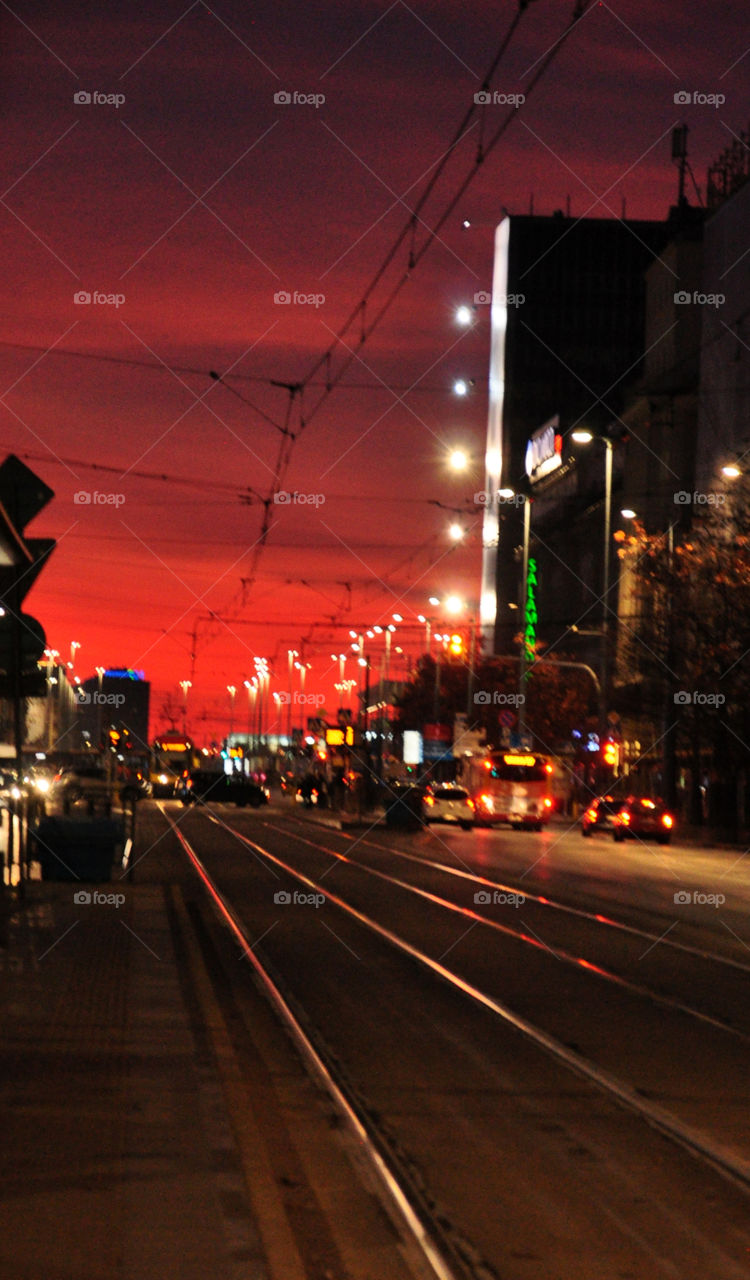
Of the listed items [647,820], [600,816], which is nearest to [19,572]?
[647,820]

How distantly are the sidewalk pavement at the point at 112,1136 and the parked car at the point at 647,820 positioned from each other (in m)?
39.7

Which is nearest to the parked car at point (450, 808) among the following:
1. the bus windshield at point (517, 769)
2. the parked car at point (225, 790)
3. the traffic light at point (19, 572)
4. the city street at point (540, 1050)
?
the bus windshield at point (517, 769)

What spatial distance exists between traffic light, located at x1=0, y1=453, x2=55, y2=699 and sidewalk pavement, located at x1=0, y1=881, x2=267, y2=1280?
10.8ft

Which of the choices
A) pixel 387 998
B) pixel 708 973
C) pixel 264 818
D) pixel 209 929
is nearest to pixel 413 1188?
pixel 387 998

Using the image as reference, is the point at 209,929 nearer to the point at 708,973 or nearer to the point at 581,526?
the point at 708,973

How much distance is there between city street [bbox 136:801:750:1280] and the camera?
677 cm

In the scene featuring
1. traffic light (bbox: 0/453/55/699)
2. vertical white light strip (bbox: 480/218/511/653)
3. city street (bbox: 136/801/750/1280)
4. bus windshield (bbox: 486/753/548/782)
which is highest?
vertical white light strip (bbox: 480/218/511/653)

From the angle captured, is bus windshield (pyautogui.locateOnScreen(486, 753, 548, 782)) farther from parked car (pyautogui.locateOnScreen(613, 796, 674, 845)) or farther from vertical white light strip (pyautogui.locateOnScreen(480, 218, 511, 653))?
vertical white light strip (pyautogui.locateOnScreen(480, 218, 511, 653))

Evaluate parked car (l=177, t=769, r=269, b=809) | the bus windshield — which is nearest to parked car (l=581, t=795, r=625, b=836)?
the bus windshield

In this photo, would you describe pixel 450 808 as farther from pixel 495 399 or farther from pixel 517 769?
pixel 495 399

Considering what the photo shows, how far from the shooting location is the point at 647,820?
53281 millimetres

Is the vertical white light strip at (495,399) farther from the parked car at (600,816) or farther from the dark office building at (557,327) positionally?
the parked car at (600,816)

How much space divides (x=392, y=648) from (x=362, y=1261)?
110 metres

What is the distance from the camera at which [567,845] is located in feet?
159
